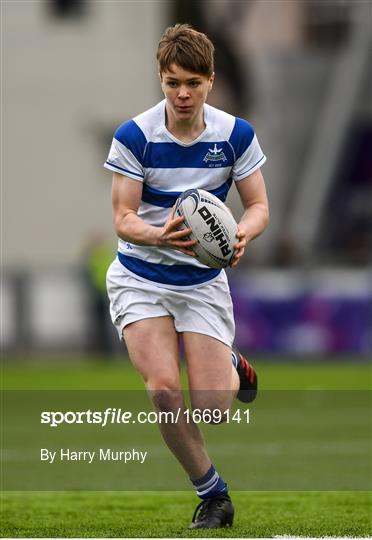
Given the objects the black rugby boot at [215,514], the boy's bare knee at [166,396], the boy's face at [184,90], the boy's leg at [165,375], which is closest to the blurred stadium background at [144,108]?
the black rugby boot at [215,514]

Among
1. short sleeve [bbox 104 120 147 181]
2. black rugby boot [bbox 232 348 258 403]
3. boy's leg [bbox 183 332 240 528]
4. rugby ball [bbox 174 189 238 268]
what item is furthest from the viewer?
black rugby boot [bbox 232 348 258 403]

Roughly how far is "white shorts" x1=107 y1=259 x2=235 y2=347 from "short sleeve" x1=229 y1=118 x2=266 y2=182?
600mm

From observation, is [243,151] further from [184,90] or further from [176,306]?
[176,306]

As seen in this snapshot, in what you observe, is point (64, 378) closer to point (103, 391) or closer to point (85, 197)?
point (103, 391)

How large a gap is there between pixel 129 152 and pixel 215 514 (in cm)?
191

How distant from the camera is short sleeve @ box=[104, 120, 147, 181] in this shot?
7605mm

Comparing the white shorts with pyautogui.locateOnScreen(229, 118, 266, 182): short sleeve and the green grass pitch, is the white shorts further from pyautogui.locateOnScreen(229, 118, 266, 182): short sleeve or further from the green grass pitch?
the green grass pitch

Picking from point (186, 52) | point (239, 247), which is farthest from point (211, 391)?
point (186, 52)

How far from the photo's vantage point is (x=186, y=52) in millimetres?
7371

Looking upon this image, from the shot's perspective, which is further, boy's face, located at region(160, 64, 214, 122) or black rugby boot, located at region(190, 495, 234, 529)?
black rugby boot, located at region(190, 495, 234, 529)

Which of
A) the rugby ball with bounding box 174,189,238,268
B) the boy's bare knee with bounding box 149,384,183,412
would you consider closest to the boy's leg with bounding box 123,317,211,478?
the boy's bare knee with bounding box 149,384,183,412

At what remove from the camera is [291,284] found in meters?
22.2

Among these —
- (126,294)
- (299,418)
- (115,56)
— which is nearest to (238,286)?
(299,418)

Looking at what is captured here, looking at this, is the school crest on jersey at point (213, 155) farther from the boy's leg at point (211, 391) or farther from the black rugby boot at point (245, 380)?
the black rugby boot at point (245, 380)
